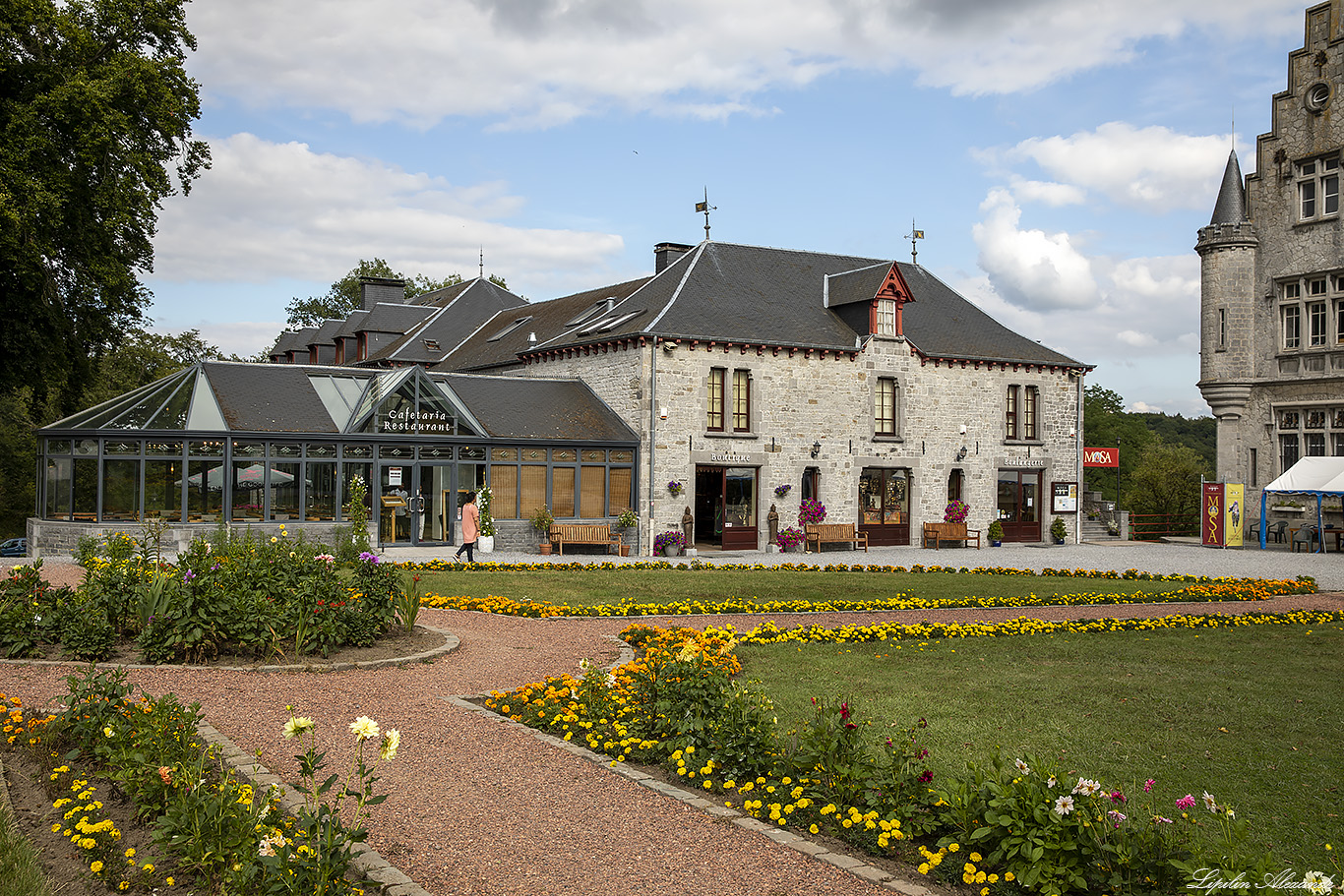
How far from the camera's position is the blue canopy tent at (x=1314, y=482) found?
26.0 metres

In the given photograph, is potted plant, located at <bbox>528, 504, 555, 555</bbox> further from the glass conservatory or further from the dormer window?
the dormer window

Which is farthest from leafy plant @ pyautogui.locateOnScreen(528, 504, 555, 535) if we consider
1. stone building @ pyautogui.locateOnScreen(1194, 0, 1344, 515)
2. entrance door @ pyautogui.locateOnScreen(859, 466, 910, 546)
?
stone building @ pyautogui.locateOnScreen(1194, 0, 1344, 515)

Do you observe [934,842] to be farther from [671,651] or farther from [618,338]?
[618,338]

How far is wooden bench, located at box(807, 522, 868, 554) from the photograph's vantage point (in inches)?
1012

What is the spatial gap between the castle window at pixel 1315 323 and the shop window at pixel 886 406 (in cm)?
1138

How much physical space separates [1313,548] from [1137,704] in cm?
2279

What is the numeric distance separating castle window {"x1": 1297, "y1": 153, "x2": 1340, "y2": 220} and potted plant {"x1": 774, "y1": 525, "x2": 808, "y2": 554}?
645 inches

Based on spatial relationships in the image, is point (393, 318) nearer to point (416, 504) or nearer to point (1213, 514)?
point (416, 504)

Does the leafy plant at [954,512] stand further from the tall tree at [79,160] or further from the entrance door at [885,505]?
the tall tree at [79,160]

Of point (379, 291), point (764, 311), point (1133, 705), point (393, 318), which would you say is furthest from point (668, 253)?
point (1133, 705)

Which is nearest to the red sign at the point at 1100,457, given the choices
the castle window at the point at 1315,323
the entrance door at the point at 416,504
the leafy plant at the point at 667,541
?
the castle window at the point at 1315,323

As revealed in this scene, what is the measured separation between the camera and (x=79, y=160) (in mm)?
21578

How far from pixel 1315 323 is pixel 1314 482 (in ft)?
15.4

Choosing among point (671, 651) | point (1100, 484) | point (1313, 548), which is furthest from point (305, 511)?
point (1100, 484)
